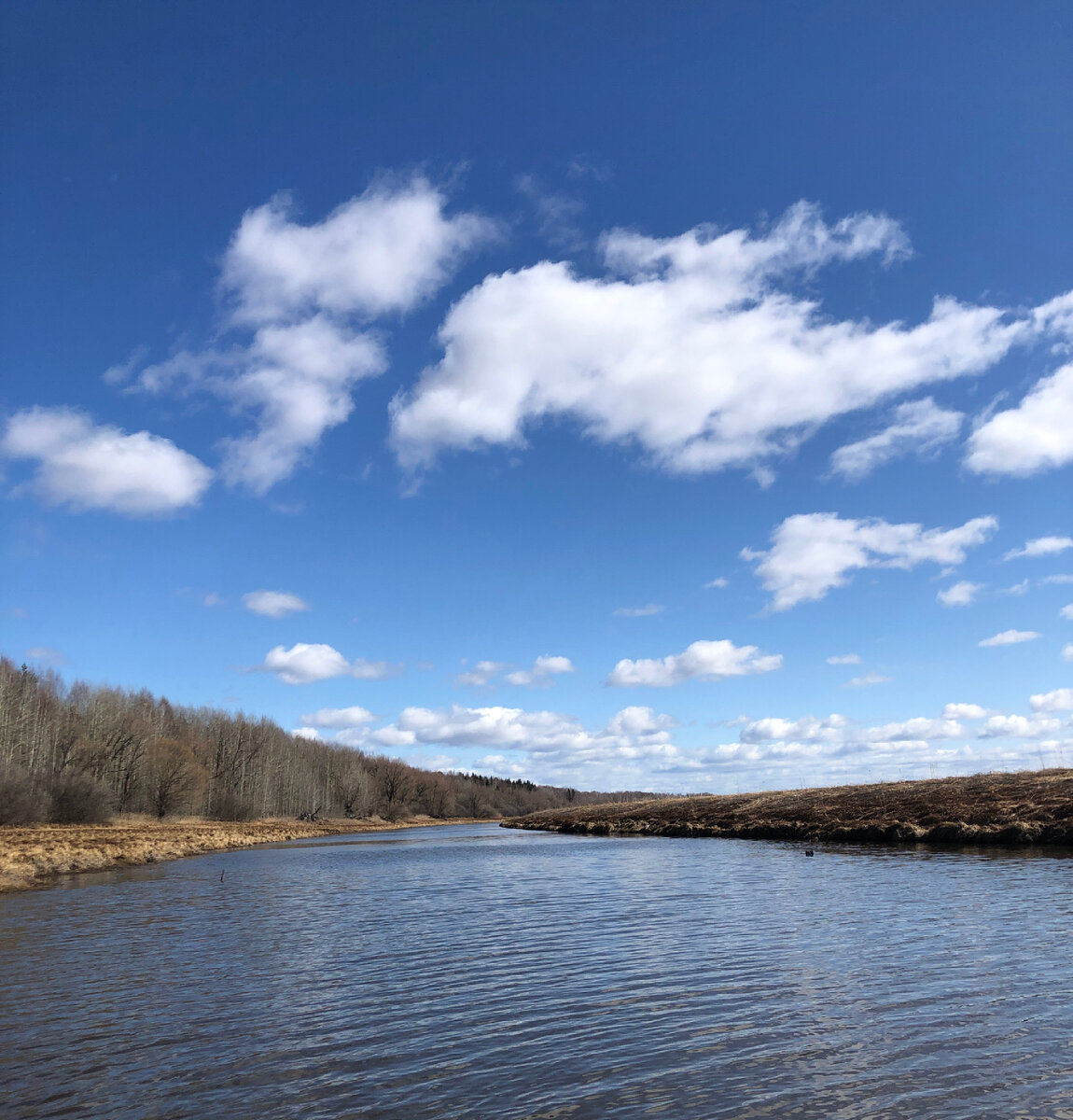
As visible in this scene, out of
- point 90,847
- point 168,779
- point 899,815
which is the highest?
point 168,779

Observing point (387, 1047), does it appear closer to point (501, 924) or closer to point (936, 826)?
point (501, 924)

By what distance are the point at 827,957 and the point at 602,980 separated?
6.31 metres

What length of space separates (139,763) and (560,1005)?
125 m

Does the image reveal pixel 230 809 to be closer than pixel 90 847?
No

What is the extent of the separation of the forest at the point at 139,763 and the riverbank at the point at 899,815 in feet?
221

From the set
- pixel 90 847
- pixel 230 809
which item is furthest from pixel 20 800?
pixel 230 809

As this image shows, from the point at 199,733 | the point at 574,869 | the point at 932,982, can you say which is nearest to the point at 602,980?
the point at 932,982

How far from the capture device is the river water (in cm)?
1113

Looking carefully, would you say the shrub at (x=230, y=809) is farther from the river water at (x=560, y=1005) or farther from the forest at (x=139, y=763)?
the river water at (x=560, y=1005)

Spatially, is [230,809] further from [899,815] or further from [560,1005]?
[560,1005]

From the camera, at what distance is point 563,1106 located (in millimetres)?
10617

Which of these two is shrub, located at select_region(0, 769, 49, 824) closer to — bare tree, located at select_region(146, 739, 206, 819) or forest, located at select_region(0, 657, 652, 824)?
A: forest, located at select_region(0, 657, 652, 824)

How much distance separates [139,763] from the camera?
11988cm

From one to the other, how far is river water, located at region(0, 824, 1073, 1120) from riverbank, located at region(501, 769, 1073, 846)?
1804 cm
